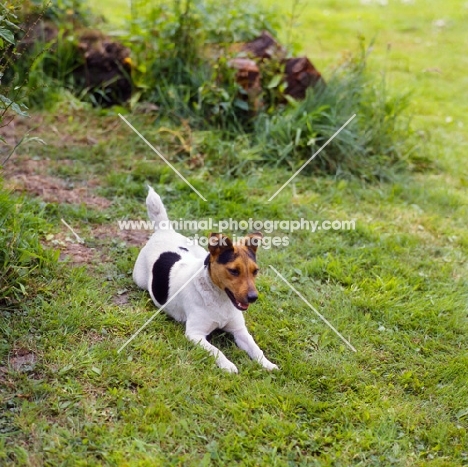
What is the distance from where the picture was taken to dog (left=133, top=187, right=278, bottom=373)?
372 centimetres

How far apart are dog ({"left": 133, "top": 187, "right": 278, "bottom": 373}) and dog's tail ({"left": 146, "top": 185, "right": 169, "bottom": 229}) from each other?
0.04ft

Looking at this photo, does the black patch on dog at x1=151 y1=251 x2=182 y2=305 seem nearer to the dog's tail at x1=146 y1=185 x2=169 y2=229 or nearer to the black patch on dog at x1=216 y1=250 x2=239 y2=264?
the dog's tail at x1=146 y1=185 x2=169 y2=229

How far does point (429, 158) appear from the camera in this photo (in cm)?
689

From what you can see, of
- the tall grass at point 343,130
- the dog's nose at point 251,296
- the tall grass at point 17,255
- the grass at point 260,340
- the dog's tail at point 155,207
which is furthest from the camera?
the tall grass at point 343,130

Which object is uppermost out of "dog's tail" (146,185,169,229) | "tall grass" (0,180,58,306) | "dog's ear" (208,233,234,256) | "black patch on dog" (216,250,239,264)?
"dog's ear" (208,233,234,256)

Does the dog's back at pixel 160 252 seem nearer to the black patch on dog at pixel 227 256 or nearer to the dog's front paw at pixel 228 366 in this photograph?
the black patch on dog at pixel 227 256

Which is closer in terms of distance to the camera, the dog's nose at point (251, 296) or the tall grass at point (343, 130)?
the dog's nose at point (251, 296)

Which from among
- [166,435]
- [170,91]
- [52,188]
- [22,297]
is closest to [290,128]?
[170,91]

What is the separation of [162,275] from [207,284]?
0.42 m

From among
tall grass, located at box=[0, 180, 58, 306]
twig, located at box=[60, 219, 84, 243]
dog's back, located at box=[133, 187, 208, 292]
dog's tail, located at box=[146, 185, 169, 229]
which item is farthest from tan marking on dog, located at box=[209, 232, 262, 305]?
twig, located at box=[60, 219, 84, 243]

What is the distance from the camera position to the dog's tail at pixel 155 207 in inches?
179

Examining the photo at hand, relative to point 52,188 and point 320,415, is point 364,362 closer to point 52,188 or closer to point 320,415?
point 320,415

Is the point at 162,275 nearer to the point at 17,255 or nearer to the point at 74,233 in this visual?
the point at 17,255

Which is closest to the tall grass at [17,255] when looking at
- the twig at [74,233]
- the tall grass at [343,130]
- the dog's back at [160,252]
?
the twig at [74,233]
